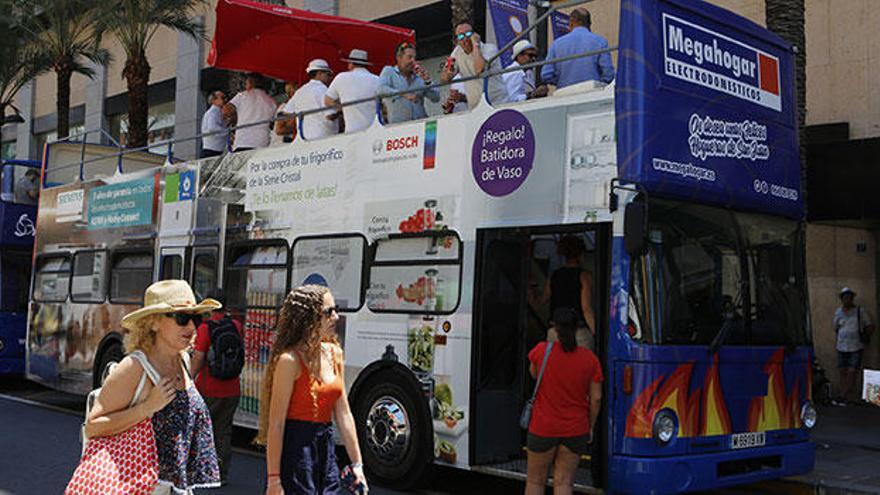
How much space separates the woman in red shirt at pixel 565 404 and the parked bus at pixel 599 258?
42 centimetres

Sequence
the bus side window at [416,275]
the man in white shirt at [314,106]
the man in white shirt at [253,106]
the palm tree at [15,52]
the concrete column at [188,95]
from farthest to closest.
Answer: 1. the concrete column at [188,95]
2. the palm tree at [15,52]
3. the man in white shirt at [253,106]
4. the man in white shirt at [314,106]
5. the bus side window at [416,275]

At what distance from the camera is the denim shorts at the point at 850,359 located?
1459 centimetres

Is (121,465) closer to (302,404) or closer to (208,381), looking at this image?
(302,404)

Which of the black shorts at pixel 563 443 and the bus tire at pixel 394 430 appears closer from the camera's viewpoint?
the black shorts at pixel 563 443

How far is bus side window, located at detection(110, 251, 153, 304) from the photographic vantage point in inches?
504

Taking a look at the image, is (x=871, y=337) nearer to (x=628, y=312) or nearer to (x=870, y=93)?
(x=870, y=93)

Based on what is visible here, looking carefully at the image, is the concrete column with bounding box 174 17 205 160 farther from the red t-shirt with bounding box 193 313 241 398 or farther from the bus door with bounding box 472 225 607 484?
the bus door with bounding box 472 225 607 484

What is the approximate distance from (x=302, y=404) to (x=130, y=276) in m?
9.02

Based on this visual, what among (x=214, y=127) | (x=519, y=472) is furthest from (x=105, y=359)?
(x=519, y=472)

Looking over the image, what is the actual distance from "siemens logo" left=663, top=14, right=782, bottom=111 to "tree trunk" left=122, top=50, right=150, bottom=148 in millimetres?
17566

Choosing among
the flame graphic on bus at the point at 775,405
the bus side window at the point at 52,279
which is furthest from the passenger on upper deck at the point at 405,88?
the bus side window at the point at 52,279

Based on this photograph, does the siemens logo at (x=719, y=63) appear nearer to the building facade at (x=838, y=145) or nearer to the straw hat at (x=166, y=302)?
the straw hat at (x=166, y=302)

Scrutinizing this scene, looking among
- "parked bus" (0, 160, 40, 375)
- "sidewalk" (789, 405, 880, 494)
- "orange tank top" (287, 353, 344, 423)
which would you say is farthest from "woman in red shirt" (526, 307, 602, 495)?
"parked bus" (0, 160, 40, 375)

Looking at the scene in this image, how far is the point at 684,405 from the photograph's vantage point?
719 cm
